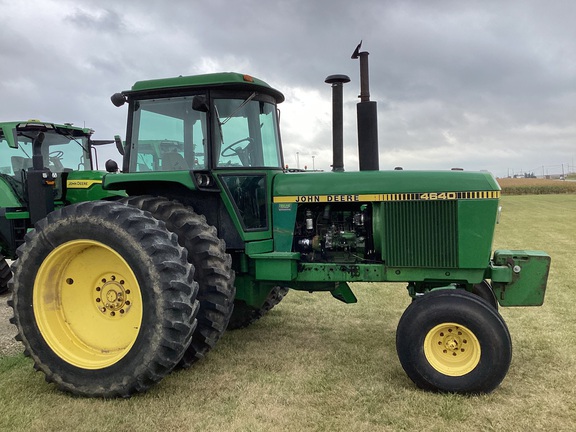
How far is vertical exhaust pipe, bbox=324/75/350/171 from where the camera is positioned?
4.72 m

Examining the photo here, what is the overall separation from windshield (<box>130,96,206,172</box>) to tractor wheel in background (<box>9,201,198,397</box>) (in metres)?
0.71

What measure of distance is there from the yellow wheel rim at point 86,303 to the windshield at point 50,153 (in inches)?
189

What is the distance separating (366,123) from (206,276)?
6.43 feet

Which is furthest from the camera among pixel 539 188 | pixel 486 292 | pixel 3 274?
pixel 539 188

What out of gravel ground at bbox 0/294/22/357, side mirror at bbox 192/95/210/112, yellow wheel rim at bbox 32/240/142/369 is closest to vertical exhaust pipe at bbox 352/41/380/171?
side mirror at bbox 192/95/210/112

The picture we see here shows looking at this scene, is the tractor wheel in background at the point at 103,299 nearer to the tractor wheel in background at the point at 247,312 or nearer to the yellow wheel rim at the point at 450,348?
the tractor wheel in background at the point at 247,312

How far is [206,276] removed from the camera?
13.5ft

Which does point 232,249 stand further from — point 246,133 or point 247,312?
point 247,312

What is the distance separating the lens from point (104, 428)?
335 cm

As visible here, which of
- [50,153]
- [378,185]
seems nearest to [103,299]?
[378,185]

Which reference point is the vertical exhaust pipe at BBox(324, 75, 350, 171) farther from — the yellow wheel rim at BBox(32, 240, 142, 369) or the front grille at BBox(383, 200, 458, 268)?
the yellow wheel rim at BBox(32, 240, 142, 369)

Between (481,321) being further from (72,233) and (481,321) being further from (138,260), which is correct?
(72,233)

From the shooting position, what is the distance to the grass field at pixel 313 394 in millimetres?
3395

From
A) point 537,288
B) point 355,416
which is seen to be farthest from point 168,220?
point 537,288
